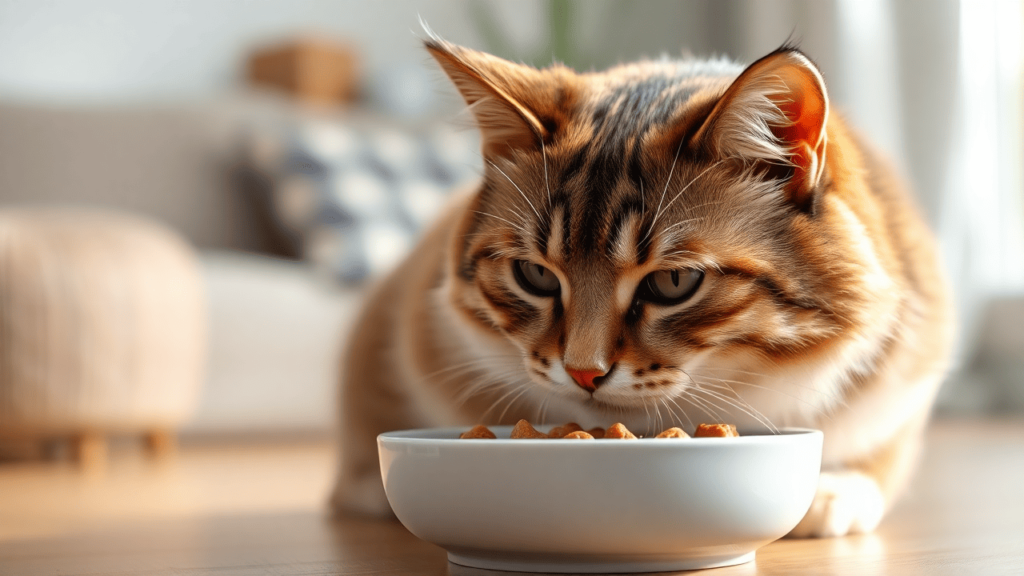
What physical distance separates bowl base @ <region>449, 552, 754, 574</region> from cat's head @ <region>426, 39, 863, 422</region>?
0.55 feet

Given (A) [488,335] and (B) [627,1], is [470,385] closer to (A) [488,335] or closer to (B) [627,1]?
(A) [488,335]

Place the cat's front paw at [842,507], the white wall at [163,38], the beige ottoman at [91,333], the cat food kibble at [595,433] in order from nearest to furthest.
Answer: the cat food kibble at [595,433] < the cat's front paw at [842,507] < the beige ottoman at [91,333] < the white wall at [163,38]

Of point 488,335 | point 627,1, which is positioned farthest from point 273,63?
point 488,335

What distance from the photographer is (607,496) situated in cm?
82

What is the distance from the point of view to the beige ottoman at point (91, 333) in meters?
2.41

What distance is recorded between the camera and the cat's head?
977 mm

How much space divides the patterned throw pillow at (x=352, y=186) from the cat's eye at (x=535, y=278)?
7.22 ft

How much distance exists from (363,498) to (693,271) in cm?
68

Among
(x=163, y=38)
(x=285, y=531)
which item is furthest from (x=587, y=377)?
(x=163, y=38)

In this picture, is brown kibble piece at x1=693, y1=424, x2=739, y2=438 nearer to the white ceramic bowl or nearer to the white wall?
the white ceramic bowl

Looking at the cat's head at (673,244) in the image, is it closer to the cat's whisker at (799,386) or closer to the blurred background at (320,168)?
the cat's whisker at (799,386)

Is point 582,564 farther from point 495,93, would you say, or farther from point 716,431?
point 495,93

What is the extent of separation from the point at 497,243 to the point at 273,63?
382 cm

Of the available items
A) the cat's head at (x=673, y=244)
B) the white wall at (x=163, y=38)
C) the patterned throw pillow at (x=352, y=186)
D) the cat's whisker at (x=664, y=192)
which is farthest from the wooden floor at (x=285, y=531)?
the white wall at (x=163, y=38)
